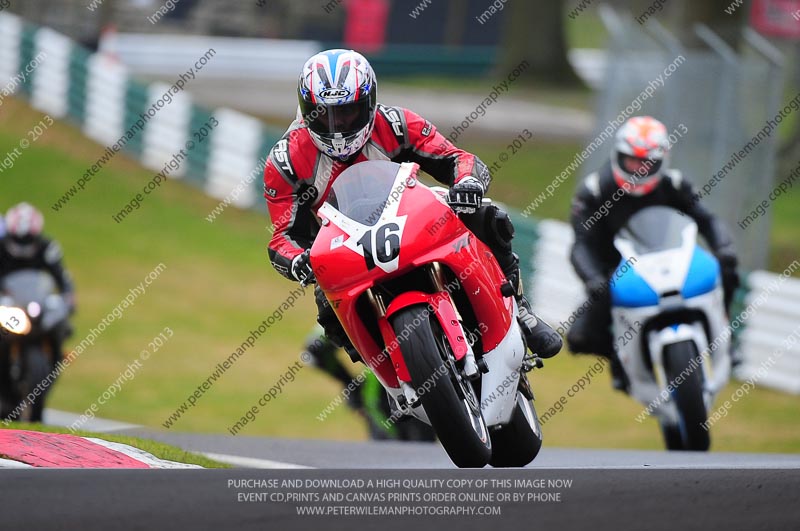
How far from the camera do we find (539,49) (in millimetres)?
29984

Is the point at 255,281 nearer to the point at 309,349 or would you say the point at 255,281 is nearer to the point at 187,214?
the point at 187,214

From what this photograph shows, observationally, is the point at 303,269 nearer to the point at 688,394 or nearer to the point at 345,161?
the point at 345,161

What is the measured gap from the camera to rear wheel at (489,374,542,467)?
6.25 meters

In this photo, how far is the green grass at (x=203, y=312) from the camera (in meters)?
12.6

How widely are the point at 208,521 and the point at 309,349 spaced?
642 centimetres

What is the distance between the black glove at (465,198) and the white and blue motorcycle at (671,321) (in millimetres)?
2770

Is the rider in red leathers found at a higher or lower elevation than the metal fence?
higher

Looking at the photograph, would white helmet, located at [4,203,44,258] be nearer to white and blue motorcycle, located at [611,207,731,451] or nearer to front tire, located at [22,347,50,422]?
front tire, located at [22,347,50,422]

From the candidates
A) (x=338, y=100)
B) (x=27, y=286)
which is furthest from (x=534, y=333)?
(x=27, y=286)

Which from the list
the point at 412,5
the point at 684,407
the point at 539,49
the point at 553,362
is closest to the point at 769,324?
the point at 553,362

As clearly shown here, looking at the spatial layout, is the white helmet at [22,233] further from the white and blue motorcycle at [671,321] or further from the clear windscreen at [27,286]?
the white and blue motorcycle at [671,321]

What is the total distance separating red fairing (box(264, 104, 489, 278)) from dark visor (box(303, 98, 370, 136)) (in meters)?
0.30

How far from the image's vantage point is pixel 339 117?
5.87 metres

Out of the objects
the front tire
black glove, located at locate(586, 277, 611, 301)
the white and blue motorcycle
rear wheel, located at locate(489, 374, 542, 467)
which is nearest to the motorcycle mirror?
the front tire
